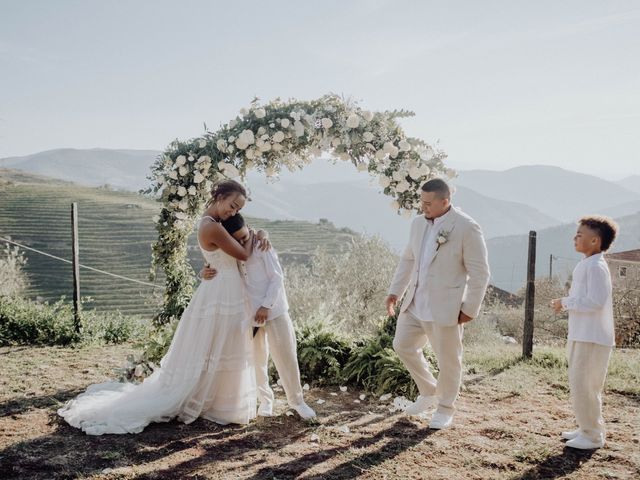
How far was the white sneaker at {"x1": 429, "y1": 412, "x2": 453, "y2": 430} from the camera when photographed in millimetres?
5000

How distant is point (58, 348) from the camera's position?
28.6 ft

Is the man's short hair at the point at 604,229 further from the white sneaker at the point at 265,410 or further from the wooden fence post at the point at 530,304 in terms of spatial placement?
the wooden fence post at the point at 530,304

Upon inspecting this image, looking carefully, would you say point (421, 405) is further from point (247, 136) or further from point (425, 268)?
point (247, 136)

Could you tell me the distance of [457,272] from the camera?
4.93 meters

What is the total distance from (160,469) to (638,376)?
6.10 meters

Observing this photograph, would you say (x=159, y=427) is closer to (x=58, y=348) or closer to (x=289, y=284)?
(x=58, y=348)

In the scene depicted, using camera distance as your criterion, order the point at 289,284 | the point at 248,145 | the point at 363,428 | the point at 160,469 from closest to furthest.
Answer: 1. the point at 160,469
2. the point at 363,428
3. the point at 248,145
4. the point at 289,284

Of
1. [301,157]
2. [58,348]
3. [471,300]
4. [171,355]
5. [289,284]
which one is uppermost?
[301,157]

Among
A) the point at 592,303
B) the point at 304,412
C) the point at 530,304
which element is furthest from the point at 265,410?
the point at 530,304

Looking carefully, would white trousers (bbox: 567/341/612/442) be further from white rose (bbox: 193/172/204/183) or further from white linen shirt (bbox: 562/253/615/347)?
white rose (bbox: 193/172/204/183)

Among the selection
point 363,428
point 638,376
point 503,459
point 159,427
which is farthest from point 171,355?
point 638,376

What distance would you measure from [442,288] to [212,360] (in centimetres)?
227

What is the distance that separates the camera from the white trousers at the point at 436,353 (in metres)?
4.98

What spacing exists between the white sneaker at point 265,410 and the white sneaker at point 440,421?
158cm
